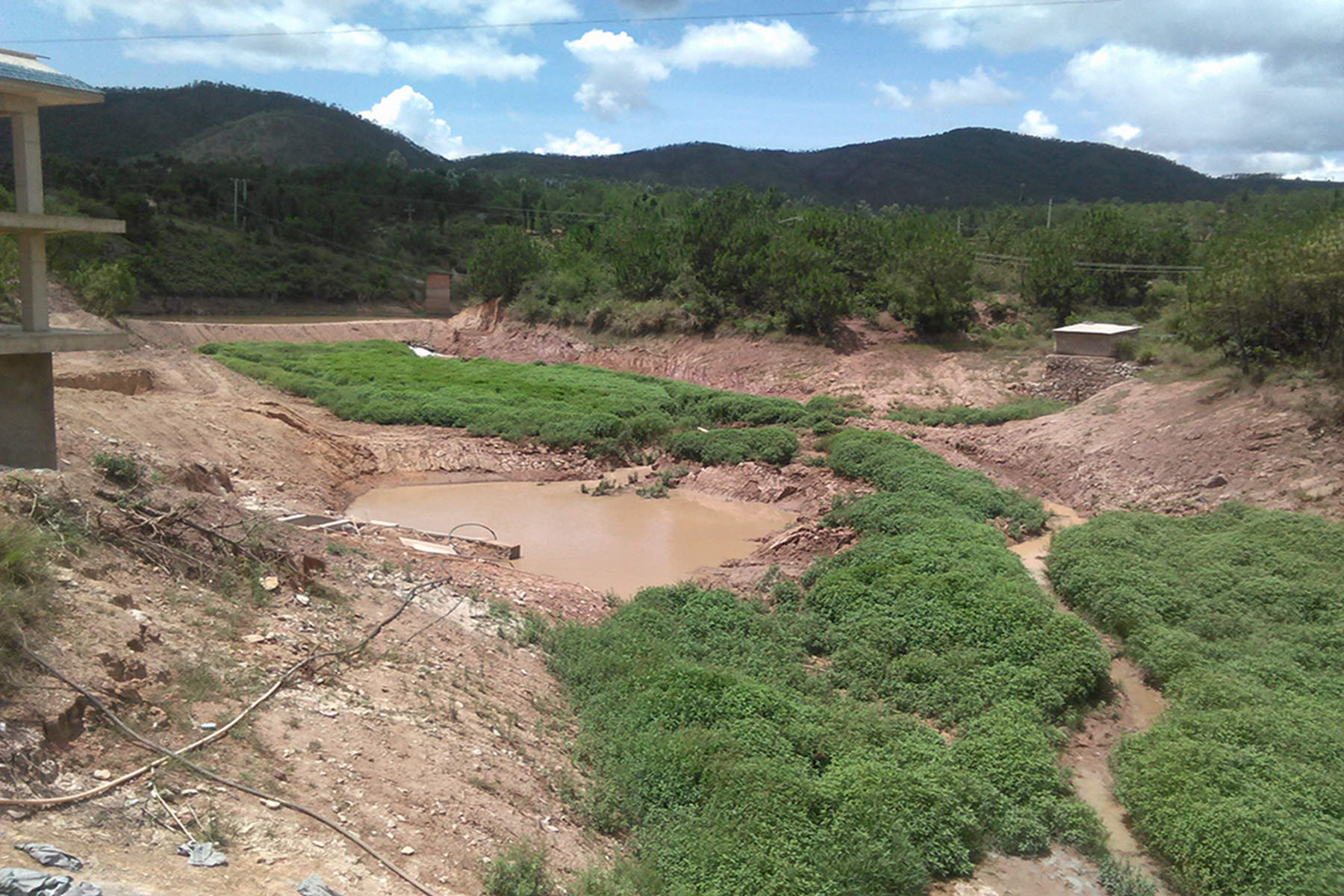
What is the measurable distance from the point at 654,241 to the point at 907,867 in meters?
39.7

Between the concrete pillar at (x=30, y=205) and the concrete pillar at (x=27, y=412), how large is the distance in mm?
441

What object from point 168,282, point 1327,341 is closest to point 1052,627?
point 1327,341

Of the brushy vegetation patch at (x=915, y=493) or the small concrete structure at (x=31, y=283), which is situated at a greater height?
the small concrete structure at (x=31, y=283)

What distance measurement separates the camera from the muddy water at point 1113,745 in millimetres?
8914

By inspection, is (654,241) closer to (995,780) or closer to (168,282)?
(168,282)

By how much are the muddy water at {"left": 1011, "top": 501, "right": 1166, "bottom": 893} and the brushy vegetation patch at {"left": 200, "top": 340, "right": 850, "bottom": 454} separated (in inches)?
477

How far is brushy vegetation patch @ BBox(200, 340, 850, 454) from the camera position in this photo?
25.2 m

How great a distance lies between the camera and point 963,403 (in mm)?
29047

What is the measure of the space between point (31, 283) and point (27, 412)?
4.66 feet

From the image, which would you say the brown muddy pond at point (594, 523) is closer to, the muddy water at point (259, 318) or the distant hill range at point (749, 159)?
the muddy water at point (259, 318)

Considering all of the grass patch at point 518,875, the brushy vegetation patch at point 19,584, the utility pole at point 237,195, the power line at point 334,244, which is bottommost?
the grass patch at point 518,875

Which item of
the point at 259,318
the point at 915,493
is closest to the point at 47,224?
the point at 915,493

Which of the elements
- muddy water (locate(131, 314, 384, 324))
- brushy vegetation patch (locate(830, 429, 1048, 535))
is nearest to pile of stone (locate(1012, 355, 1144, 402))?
brushy vegetation patch (locate(830, 429, 1048, 535))

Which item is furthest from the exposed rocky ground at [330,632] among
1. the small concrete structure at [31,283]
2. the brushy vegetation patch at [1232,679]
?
the brushy vegetation patch at [1232,679]
